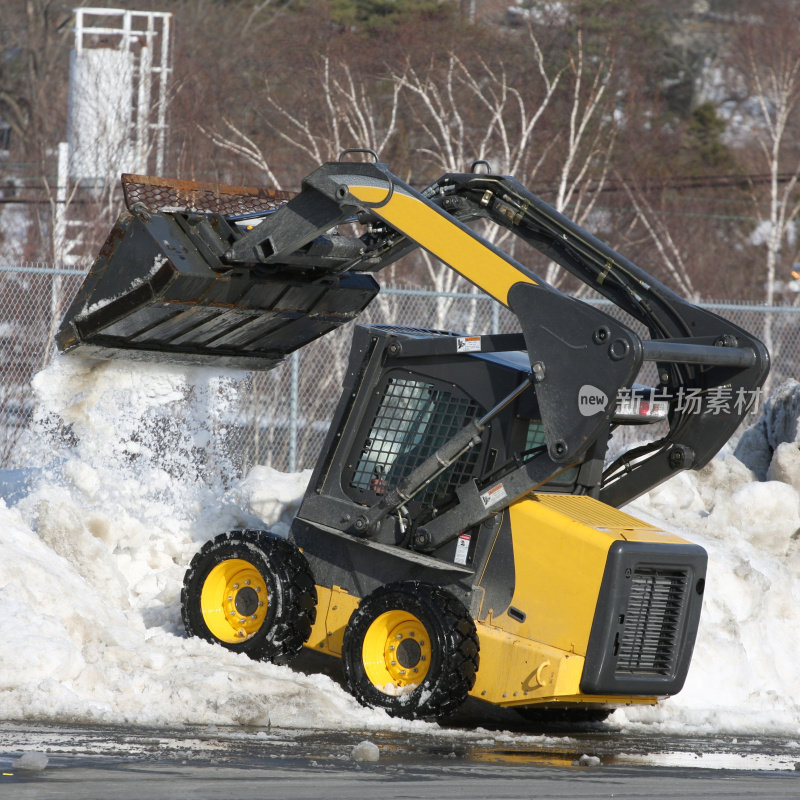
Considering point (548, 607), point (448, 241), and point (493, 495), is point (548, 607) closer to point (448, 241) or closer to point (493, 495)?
point (493, 495)

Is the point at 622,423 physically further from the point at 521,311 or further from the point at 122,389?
the point at 122,389

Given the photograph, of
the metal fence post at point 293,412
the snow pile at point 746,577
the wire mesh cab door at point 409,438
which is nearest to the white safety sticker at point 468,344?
the wire mesh cab door at point 409,438

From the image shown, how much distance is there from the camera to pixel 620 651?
6.57 m

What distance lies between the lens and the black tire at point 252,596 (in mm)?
7293

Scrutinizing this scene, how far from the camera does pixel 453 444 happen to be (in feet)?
22.4

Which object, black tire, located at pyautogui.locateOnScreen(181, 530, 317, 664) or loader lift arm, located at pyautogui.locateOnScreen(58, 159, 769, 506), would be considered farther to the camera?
black tire, located at pyautogui.locateOnScreen(181, 530, 317, 664)

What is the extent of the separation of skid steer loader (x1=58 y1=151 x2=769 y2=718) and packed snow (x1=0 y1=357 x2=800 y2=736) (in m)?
0.40

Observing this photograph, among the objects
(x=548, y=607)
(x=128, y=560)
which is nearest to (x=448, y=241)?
(x=548, y=607)

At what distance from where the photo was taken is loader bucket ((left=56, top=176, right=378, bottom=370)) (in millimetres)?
7500

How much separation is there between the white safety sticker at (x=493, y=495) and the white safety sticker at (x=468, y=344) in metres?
0.76

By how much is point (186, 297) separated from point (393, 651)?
2320mm
